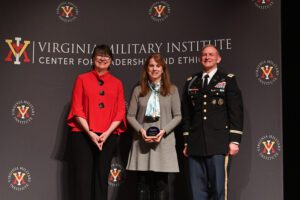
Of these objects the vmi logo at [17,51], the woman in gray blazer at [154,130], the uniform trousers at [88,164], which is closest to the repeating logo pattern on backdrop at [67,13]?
the vmi logo at [17,51]

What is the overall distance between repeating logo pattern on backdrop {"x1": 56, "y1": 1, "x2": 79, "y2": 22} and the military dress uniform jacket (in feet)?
4.98

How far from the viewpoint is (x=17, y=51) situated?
4.20m

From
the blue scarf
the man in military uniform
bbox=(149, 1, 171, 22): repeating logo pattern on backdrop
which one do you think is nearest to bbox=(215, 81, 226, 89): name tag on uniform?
the man in military uniform

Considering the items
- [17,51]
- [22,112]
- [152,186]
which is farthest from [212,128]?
[17,51]

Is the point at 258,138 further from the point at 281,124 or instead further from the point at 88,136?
the point at 88,136

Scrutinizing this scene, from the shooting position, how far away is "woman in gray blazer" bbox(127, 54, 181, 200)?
355 centimetres

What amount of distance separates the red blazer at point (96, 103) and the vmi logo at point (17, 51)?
881mm

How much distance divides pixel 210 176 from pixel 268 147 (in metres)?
0.78

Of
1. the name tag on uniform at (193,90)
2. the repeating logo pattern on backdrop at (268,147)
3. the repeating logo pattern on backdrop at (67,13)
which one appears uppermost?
the repeating logo pattern on backdrop at (67,13)

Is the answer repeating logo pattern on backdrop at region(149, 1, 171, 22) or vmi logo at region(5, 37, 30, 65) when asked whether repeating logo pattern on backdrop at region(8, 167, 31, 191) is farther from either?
repeating logo pattern on backdrop at region(149, 1, 171, 22)

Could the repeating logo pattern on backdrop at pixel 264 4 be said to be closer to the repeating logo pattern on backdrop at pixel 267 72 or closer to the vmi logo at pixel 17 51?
the repeating logo pattern on backdrop at pixel 267 72

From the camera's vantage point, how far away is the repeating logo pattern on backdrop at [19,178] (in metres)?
4.10

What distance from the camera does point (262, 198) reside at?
390 centimetres

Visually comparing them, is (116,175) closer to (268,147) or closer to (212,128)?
(212,128)
